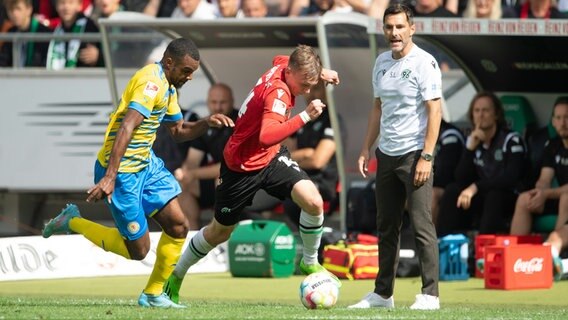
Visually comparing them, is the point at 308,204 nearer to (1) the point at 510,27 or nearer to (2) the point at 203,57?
(1) the point at 510,27

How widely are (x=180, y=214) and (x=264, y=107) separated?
102 cm

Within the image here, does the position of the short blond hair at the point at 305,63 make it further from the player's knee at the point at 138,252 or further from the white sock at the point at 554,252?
the white sock at the point at 554,252

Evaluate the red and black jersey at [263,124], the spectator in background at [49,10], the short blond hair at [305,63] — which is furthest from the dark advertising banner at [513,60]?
the spectator in background at [49,10]

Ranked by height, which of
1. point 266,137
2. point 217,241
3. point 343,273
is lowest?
point 343,273

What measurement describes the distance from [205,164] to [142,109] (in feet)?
24.6

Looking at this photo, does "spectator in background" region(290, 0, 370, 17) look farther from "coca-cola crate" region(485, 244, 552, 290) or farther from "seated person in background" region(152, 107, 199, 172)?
"coca-cola crate" region(485, 244, 552, 290)

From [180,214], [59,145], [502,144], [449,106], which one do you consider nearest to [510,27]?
[502,144]

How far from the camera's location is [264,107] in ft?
33.5

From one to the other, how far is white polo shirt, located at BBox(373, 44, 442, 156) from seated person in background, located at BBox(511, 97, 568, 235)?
A: 4235 millimetres

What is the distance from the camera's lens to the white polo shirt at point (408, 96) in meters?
10.2

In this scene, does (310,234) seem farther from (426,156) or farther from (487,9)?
(487,9)

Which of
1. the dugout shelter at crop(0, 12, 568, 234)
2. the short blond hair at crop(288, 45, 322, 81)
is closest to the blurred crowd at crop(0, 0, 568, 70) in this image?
the dugout shelter at crop(0, 12, 568, 234)

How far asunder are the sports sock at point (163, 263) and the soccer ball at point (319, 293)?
111 centimetres

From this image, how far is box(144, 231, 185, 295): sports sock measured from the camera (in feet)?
33.8
